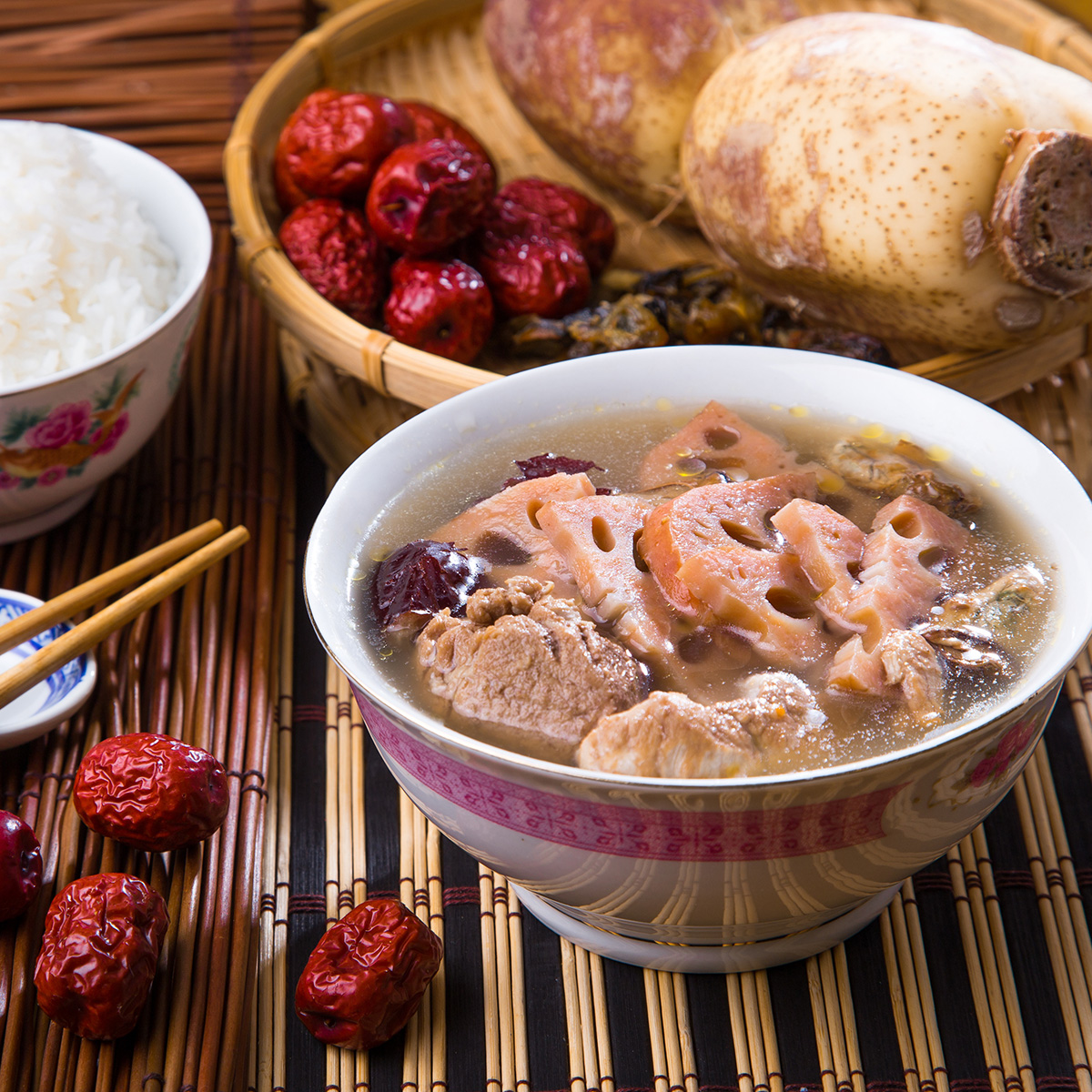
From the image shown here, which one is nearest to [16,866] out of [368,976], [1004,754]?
[368,976]

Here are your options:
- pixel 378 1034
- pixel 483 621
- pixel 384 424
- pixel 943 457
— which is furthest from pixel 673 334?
pixel 378 1034

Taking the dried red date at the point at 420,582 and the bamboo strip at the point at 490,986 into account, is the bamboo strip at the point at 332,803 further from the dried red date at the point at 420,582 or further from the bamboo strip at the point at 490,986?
the dried red date at the point at 420,582

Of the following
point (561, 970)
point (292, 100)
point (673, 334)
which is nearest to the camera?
point (561, 970)

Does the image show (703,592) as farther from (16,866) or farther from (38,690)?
(38,690)

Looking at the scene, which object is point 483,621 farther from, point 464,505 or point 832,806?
point 832,806

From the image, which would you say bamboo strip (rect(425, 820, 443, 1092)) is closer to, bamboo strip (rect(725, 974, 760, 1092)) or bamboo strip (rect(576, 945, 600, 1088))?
bamboo strip (rect(576, 945, 600, 1088))
